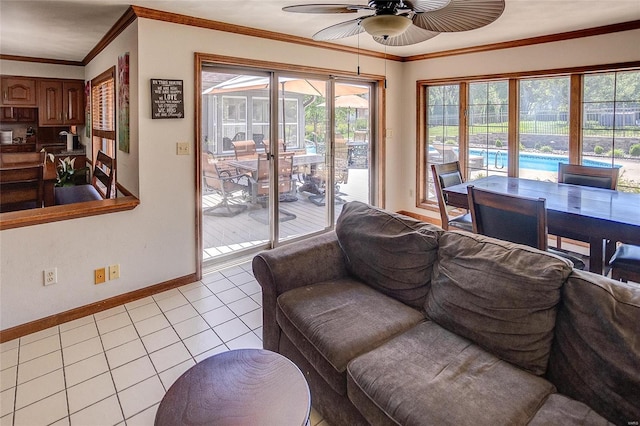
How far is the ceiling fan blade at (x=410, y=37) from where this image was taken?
2.35 meters

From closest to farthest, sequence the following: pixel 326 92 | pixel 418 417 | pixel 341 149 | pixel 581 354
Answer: pixel 418 417 → pixel 581 354 → pixel 326 92 → pixel 341 149

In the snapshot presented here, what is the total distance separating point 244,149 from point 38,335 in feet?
7.79

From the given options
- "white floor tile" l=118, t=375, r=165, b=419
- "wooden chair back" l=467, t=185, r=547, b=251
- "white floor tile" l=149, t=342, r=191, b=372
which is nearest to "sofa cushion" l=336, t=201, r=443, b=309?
"wooden chair back" l=467, t=185, r=547, b=251

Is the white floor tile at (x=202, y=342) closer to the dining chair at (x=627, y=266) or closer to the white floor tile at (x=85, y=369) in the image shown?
the white floor tile at (x=85, y=369)

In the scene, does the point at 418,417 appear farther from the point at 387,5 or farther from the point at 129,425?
the point at 387,5

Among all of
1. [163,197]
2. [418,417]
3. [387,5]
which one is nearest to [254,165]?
[163,197]

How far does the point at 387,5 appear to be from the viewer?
6.40 feet

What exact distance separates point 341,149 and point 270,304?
3.12 metres

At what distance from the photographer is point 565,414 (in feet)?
4.28

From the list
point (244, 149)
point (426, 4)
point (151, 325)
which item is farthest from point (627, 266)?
point (244, 149)

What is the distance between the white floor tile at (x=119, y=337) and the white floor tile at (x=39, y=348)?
0.29 metres

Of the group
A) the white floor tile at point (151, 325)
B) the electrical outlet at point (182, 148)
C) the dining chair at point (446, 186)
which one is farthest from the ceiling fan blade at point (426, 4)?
the white floor tile at point (151, 325)

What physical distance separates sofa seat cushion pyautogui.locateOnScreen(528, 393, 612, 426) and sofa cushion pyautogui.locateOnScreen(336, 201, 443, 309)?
764 mm

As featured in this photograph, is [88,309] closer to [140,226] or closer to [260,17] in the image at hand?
[140,226]
